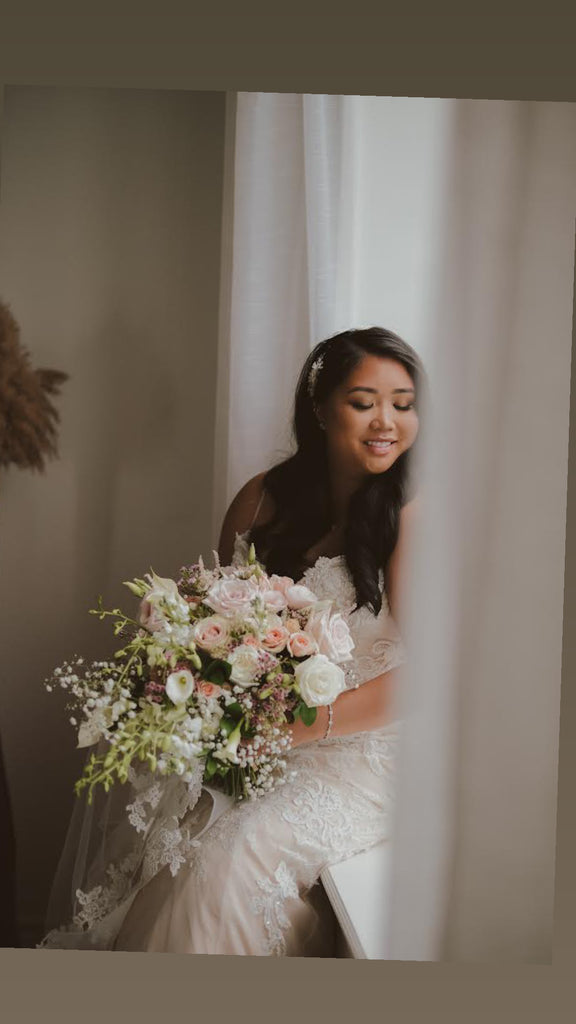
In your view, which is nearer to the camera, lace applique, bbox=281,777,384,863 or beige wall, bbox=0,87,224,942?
lace applique, bbox=281,777,384,863

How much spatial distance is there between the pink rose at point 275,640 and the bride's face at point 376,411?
47 centimetres

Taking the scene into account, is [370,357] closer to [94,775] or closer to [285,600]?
[285,600]

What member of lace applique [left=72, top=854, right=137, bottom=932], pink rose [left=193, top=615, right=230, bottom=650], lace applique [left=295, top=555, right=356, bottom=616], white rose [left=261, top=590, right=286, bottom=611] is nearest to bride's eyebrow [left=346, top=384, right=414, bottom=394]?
lace applique [left=295, top=555, right=356, bottom=616]

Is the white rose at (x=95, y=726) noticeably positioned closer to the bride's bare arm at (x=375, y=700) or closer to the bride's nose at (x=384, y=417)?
the bride's bare arm at (x=375, y=700)

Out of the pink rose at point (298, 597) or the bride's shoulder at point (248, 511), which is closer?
the pink rose at point (298, 597)

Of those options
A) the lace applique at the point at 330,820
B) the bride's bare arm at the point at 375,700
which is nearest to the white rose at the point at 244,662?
the bride's bare arm at the point at 375,700

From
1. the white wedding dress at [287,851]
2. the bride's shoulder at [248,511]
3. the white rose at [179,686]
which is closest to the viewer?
the white rose at [179,686]

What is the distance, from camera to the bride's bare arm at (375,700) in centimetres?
245

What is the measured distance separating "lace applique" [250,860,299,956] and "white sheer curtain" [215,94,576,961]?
27 centimetres

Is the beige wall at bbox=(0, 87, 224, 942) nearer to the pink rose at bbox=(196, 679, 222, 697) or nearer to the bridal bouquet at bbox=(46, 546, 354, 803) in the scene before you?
the bridal bouquet at bbox=(46, 546, 354, 803)

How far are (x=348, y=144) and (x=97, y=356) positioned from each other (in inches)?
31.3

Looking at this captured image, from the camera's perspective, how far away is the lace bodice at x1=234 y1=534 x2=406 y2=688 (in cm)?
249

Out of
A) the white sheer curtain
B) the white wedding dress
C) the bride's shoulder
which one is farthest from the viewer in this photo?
the bride's shoulder

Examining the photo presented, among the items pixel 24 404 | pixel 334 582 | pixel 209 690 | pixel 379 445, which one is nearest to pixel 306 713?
pixel 209 690
